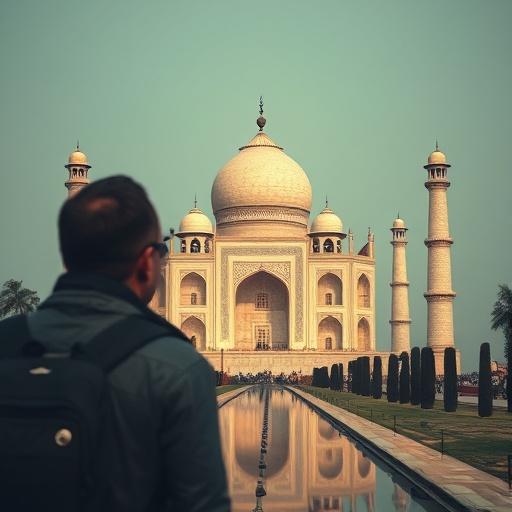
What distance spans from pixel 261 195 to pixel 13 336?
36792mm

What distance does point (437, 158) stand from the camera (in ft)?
108

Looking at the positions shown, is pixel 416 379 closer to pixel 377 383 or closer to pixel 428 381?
pixel 428 381

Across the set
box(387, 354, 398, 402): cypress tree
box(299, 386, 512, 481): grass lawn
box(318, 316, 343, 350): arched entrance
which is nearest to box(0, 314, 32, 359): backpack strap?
box(299, 386, 512, 481): grass lawn

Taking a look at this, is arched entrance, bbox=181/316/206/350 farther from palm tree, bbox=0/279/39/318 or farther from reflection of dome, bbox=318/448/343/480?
reflection of dome, bbox=318/448/343/480

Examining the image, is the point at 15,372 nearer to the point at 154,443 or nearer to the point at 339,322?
the point at 154,443

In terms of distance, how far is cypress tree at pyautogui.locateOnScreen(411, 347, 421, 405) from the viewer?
1959 cm

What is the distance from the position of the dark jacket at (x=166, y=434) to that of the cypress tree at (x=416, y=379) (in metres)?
18.6

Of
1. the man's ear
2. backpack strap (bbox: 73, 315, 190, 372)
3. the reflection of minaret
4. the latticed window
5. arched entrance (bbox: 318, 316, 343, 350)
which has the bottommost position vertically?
the reflection of minaret

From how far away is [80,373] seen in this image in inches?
54.6

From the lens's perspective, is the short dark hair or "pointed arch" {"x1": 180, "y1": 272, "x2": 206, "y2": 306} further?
"pointed arch" {"x1": 180, "y1": 272, "x2": 206, "y2": 306}

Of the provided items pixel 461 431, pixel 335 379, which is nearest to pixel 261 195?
pixel 335 379

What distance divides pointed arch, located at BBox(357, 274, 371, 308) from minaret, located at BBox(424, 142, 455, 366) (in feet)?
16.9

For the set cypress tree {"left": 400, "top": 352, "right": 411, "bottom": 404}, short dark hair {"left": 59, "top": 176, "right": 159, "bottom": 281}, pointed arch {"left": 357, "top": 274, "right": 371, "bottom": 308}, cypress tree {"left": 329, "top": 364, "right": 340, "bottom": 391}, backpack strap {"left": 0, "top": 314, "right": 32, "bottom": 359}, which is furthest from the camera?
pointed arch {"left": 357, "top": 274, "right": 371, "bottom": 308}

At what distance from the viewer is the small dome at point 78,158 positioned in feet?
115
